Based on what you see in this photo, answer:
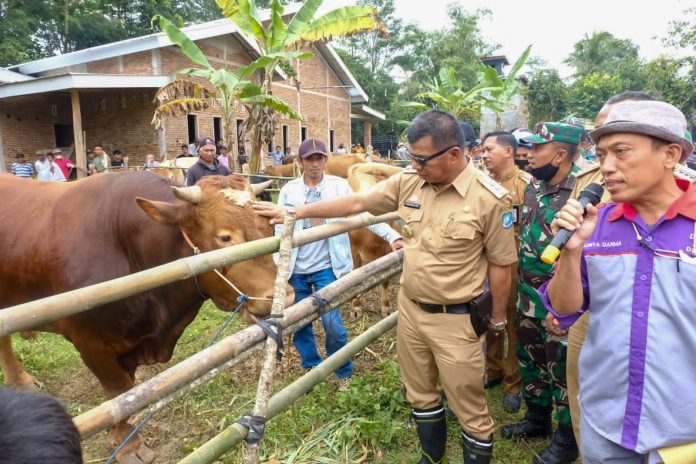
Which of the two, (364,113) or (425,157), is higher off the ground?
(364,113)

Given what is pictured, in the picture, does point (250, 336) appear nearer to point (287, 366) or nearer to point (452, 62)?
point (287, 366)

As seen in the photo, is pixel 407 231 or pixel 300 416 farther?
pixel 300 416

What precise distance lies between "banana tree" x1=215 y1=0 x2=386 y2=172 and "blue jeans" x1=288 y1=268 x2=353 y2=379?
6.93m

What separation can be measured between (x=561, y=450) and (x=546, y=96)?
30.7 meters

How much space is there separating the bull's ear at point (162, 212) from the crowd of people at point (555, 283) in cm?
49

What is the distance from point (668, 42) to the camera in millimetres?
21516

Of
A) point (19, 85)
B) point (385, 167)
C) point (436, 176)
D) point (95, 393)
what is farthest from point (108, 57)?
point (436, 176)

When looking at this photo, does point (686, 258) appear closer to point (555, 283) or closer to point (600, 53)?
point (555, 283)

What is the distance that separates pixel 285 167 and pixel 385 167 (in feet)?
31.2

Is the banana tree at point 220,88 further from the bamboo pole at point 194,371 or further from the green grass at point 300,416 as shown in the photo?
the bamboo pole at point 194,371

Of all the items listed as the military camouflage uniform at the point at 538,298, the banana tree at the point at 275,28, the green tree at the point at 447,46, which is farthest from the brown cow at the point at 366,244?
the green tree at the point at 447,46

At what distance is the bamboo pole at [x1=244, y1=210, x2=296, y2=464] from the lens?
211 centimetres

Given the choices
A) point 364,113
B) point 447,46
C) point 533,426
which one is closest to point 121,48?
point 364,113

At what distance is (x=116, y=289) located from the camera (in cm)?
168
